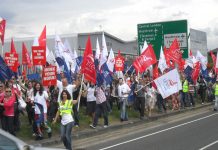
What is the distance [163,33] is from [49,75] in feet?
60.0

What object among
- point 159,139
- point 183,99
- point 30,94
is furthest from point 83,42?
point 159,139

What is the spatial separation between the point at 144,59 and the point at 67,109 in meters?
11.9

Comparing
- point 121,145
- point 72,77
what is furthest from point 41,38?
point 121,145

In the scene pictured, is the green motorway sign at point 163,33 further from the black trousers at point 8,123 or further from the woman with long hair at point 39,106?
the black trousers at point 8,123

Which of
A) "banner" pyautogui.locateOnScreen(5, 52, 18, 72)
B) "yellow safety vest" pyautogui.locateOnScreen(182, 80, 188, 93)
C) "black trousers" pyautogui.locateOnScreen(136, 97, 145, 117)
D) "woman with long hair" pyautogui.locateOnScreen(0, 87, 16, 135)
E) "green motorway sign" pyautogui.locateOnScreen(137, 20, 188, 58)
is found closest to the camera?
"woman with long hair" pyautogui.locateOnScreen(0, 87, 16, 135)

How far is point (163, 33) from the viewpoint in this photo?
33.3 m

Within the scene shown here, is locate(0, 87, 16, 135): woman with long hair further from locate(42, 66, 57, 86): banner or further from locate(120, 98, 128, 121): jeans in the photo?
locate(120, 98, 128, 121): jeans

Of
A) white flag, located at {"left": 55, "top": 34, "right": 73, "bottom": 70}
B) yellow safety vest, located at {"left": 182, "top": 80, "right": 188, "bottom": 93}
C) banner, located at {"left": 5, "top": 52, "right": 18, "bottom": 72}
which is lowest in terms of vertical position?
yellow safety vest, located at {"left": 182, "top": 80, "right": 188, "bottom": 93}

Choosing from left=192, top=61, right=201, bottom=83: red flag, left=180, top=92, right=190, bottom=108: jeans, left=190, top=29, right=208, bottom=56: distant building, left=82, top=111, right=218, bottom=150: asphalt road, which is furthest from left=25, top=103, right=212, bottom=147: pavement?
left=190, top=29, right=208, bottom=56: distant building

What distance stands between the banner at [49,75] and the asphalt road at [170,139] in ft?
10.7

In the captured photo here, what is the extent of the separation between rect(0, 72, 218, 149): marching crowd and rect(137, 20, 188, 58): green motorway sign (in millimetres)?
6783

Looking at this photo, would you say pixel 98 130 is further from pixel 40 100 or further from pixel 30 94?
pixel 40 100

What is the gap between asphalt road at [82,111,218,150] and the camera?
41.0ft

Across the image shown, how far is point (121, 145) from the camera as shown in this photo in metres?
13.4
